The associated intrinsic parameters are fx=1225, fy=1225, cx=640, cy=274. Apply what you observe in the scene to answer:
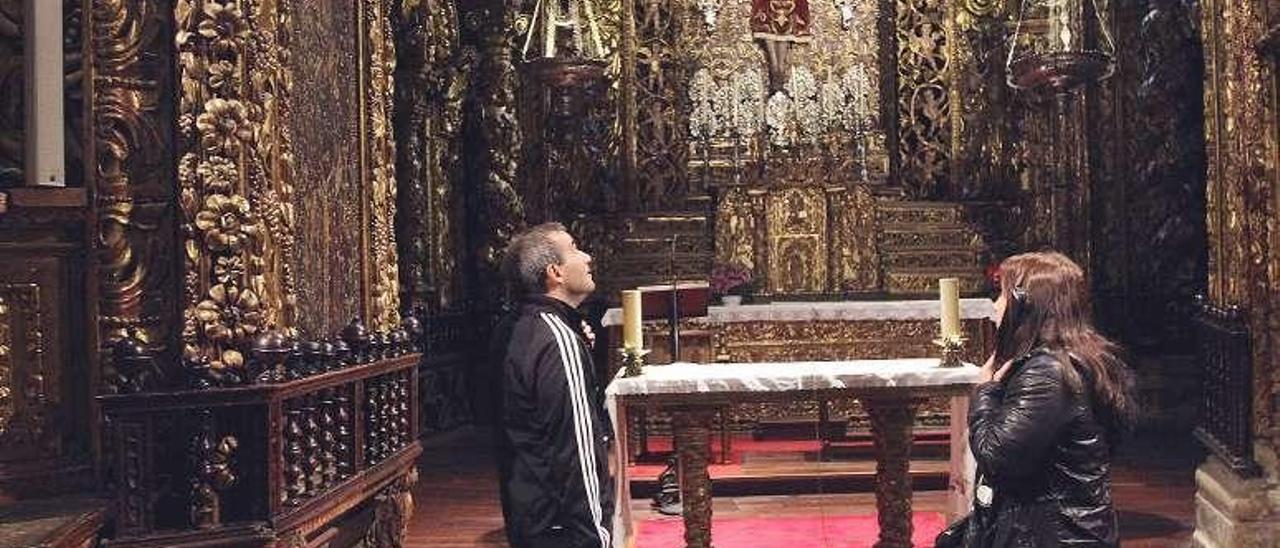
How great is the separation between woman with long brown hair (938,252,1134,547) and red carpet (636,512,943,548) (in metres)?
3.39

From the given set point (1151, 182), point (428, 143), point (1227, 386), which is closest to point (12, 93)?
point (1227, 386)

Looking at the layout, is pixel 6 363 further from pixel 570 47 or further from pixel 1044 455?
pixel 570 47

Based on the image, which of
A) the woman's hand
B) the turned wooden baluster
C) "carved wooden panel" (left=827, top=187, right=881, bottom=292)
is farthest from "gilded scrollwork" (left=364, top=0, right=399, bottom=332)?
"carved wooden panel" (left=827, top=187, right=881, bottom=292)

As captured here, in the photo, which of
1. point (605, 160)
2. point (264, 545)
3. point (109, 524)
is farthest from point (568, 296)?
point (605, 160)

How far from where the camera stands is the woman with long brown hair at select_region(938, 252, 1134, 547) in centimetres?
316

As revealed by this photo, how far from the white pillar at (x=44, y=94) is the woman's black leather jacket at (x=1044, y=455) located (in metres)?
2.69

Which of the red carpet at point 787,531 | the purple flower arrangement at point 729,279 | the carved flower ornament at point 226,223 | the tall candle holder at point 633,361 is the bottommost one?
the red carpet at point 787,531

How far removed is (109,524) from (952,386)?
11.1 feet

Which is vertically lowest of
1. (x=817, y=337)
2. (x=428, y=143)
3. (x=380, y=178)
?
(x=817, y=337)

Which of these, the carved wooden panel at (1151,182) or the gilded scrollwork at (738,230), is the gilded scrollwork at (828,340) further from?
the carved wooden panel at (1151,182)

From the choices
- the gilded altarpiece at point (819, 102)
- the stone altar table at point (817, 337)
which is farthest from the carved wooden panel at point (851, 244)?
the stone altar table at point (817, 337)

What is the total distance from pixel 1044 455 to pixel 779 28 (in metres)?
8.69

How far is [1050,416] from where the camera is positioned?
3.14 m

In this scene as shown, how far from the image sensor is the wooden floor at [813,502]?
693cm
